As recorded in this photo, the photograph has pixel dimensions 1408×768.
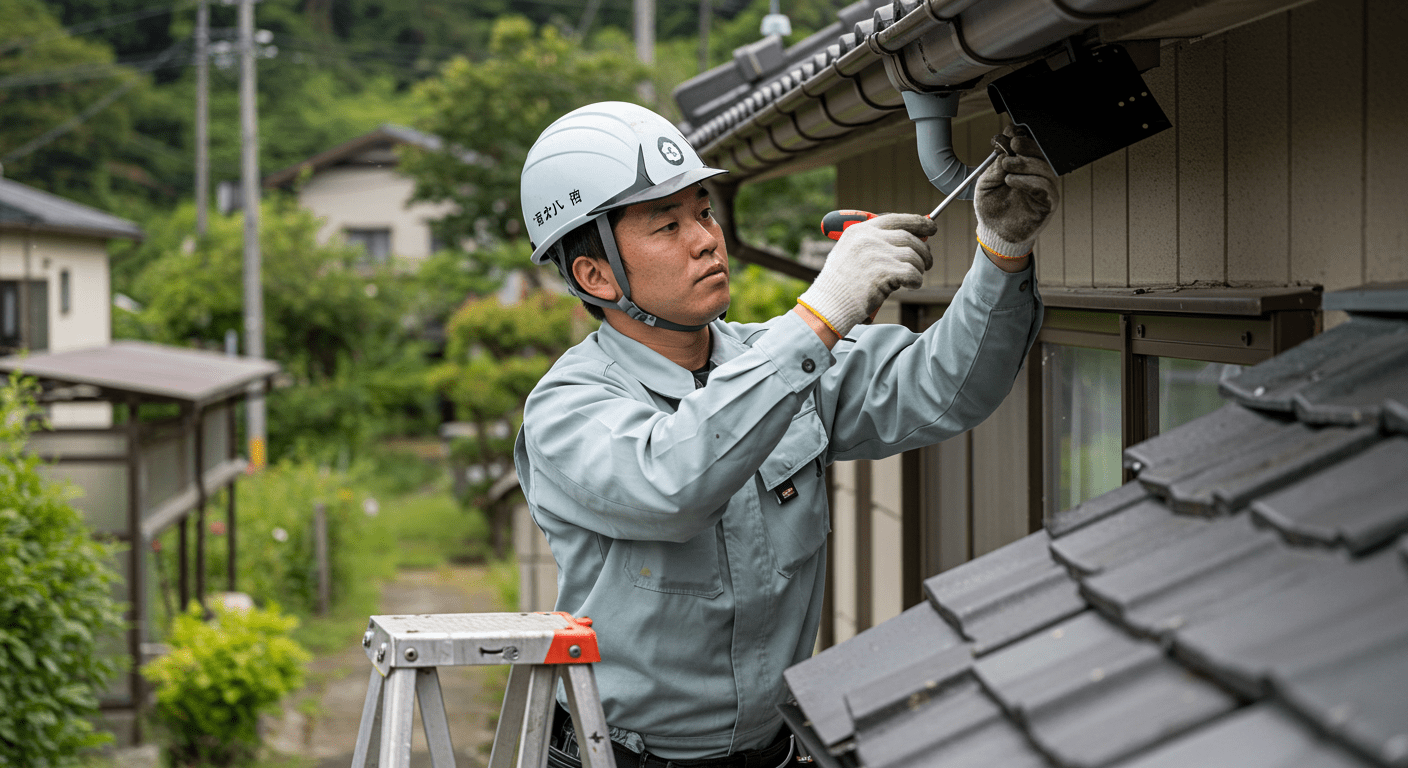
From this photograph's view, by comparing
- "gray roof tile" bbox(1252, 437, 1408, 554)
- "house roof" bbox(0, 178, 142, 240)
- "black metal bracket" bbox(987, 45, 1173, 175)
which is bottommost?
"gray roof tile" bbox(1252, 437, 1408, 554)

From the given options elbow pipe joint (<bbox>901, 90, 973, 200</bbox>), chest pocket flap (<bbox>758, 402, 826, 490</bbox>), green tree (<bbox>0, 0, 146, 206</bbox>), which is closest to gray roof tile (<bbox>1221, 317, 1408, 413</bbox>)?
elbow pipe joint (<bbox>901, 90, 973, 200</bbox>)

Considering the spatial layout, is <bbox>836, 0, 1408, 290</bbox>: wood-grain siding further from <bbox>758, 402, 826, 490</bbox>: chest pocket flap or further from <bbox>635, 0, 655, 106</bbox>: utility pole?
<bbox>635, 0, 655, 106</bbox>: utility pole

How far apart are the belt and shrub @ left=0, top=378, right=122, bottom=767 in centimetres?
493

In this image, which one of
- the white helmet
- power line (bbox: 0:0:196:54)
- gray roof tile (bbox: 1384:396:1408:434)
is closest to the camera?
gray roof tile (bbox: 1384:396:1408:434)

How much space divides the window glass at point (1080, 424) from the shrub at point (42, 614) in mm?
5352

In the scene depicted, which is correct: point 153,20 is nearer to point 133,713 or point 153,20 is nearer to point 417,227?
point 417,227

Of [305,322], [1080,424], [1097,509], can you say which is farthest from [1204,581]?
[305,322]

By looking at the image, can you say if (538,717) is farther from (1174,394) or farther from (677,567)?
(1174,394)

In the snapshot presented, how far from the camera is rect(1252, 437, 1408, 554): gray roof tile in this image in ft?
3.52

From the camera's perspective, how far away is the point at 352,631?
49.3ft

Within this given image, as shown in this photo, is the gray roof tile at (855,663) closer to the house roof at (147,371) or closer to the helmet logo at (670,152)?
the helmet logo at (670,152)

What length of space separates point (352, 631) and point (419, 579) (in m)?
2.90

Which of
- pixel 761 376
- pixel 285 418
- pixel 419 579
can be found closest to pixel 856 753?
pixel 761 376

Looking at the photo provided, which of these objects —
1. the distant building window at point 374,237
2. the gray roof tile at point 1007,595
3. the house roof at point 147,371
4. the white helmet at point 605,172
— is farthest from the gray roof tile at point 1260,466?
the distant building window at point 374,237
